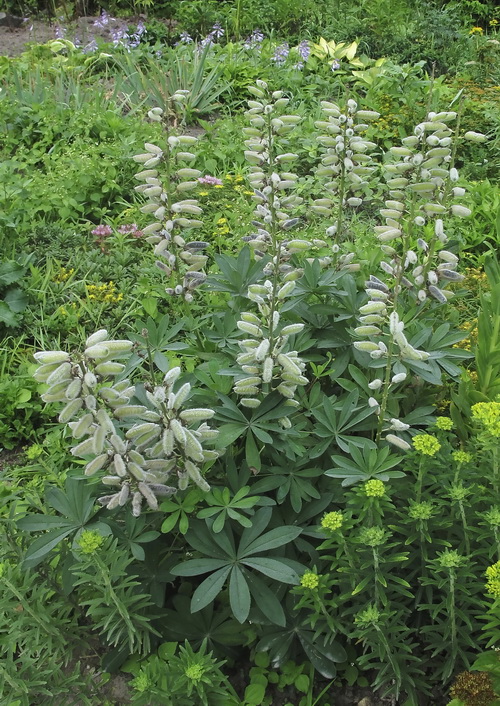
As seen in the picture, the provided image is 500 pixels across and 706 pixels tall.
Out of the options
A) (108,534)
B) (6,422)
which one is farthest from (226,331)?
(6,422)

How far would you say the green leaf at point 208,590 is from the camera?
6.19 feet

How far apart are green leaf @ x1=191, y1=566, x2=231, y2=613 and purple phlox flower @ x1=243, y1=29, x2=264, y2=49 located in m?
6.13

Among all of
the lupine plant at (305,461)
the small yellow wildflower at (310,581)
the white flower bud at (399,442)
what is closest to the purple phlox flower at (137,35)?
the lupine plant at (305,461)

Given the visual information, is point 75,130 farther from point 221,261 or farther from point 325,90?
point 221,261

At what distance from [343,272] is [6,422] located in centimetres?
189

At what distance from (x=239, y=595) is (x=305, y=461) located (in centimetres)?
46

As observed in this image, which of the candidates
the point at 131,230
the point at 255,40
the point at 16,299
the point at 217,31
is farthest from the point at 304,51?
the point at 16,299

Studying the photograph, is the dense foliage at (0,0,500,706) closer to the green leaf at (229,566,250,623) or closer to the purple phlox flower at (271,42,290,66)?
the green leaf at (229,566,250,623)

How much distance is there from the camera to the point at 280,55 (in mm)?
6691

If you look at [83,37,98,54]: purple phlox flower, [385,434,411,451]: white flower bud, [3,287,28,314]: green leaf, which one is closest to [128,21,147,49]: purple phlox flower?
[83,37,98,54]: purple phlox flower

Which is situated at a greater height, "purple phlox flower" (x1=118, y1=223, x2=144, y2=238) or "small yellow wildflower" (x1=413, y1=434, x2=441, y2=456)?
"small yellow wildflower" (x1=413, y1=434, x2=441, y2=456)

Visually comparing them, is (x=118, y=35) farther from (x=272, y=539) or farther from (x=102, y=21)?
(x=272, y=539)

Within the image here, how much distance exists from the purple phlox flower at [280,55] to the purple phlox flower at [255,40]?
0.27 metres

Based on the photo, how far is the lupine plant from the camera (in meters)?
1.85
